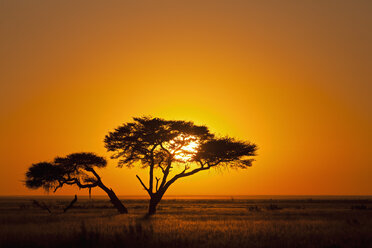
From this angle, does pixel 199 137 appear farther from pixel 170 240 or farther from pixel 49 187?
pixel 170 240

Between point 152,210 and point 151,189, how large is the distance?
2.02 m

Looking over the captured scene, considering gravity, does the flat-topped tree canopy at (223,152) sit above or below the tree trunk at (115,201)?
above

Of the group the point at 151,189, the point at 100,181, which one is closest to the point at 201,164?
the point at 151,189

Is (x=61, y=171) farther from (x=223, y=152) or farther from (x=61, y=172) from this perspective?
(x=223, y=152)

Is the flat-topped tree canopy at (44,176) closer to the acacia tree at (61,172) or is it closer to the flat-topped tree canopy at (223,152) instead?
the acacia tree at (61,172)

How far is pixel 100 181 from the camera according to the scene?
47.9 metres

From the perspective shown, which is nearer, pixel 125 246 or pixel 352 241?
pixel 125 246

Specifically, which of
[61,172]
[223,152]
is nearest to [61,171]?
[61,172]

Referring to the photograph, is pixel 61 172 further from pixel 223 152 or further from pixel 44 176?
pixel 223 152

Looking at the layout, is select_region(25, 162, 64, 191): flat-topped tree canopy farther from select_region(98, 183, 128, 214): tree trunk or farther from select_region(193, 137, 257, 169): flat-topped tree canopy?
select_region(193, 137, 257, 169): flat-topped tree canopy

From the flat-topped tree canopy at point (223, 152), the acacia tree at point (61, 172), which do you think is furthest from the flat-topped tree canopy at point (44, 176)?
the flat-topped tree canopy at point (223, 152)

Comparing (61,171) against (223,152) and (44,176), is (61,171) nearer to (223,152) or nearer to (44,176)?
(44,176)

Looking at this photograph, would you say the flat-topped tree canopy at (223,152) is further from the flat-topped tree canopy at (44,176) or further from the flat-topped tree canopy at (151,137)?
the flat-topped tree canopy at (44,176)

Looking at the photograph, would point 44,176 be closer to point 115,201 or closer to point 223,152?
point 115,201
